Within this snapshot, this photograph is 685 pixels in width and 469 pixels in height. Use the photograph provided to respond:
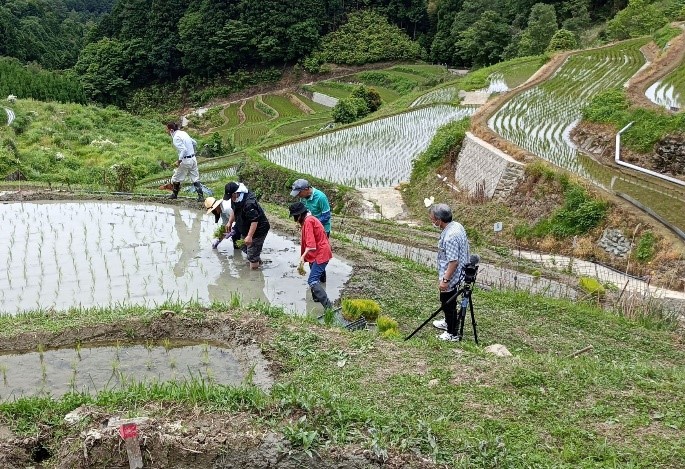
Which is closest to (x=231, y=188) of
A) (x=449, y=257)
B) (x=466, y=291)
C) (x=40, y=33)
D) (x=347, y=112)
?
(x=449, y=257)

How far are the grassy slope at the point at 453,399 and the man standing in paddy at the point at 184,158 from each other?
212 inches

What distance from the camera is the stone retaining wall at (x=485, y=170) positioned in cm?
1702

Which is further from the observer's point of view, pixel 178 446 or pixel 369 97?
pixel 369 97

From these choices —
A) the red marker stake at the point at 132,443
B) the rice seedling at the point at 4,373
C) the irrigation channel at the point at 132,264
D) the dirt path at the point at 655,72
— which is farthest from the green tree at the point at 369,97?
the red marker stake at the point at 132,443

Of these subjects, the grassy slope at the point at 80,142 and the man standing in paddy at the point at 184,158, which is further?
the grassy slope at the point at 80,142

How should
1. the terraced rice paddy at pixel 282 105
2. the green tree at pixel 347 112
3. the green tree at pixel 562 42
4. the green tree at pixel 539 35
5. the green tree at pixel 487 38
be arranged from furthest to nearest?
the green tree at pixel 487 38 < the terraced rice paddy at pixel 282 105 < the green tree at pixel 539 35 < the green tree at pixel 562 42 < the green tree at pixel 347 112

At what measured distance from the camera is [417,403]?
5180mm

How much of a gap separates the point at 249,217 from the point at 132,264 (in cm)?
190

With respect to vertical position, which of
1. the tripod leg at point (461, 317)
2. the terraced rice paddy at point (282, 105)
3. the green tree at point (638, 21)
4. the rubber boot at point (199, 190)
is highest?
the green tree at point (638, 21)

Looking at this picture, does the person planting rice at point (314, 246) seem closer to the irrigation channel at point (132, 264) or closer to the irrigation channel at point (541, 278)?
the irrigation channel at point (132, 264)

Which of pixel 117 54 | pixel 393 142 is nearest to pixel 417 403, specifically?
pixel 393 142

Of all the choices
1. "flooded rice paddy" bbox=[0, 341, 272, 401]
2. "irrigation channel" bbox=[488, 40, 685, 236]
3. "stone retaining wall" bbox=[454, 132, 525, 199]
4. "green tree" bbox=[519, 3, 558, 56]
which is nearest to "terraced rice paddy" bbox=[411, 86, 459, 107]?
"irrigation channel" bbox=[488, 40, 685, 236]

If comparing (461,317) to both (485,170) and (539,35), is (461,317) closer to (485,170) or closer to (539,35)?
(485,170)

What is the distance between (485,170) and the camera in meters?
18.2
